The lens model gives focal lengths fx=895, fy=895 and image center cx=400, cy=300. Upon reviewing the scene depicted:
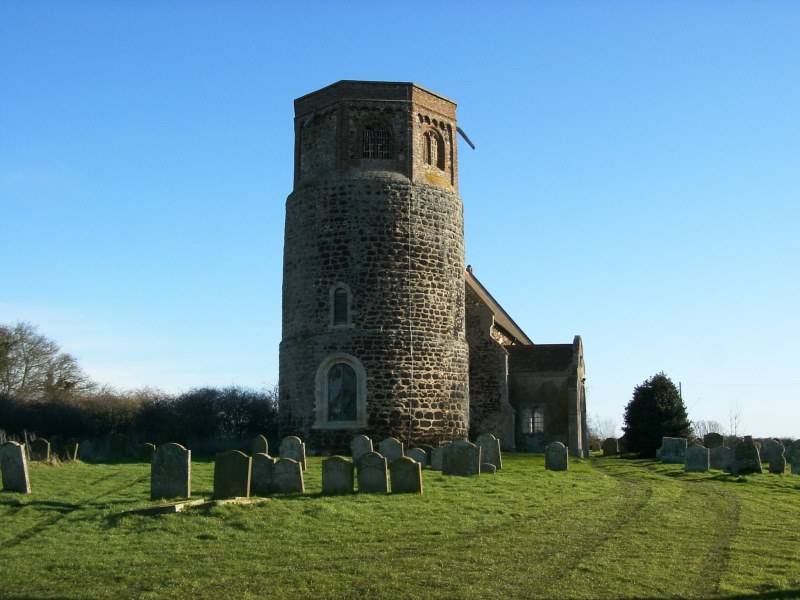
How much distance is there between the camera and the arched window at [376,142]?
27.3m

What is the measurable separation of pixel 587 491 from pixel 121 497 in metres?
8.91

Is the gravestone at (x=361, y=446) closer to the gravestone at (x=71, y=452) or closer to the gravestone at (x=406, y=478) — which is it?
the gravestone at (x=406, y=478)

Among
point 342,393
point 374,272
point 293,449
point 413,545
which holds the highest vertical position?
→ point 374,272

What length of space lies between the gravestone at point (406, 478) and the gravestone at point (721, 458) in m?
10.6

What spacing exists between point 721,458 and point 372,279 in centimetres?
1084

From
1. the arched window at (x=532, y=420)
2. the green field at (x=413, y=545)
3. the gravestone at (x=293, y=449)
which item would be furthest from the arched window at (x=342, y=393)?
the arched window at (x=532, y=420)

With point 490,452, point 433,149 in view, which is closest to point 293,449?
point 490,452

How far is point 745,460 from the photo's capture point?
22469 mm

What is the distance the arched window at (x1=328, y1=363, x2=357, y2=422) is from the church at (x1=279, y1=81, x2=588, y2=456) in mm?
31

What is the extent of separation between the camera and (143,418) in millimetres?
36031

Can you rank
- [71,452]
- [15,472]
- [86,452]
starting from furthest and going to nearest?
[86,452], [71,452], [15,472]

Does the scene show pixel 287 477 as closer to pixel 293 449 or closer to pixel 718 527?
pixel 293 449

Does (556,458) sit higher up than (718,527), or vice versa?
(556,458)

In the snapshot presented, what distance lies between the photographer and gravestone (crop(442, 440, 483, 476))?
19578mm
